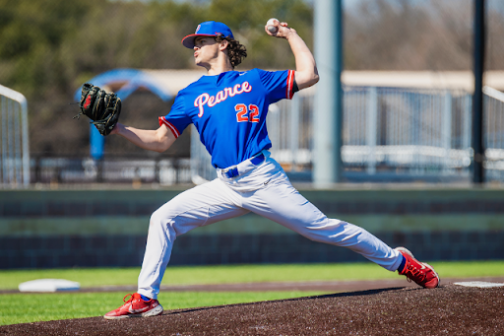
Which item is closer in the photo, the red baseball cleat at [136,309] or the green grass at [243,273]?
the red baseball cleat at [136,309]

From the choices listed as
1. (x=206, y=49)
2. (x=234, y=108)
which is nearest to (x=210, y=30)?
(x=206, y=49)

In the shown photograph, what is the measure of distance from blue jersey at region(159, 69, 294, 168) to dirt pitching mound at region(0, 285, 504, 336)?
3.56ft

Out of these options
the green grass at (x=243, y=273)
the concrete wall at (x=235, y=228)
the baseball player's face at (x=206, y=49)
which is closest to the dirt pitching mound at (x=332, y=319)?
the baseball player's face at (x=206, y=49)

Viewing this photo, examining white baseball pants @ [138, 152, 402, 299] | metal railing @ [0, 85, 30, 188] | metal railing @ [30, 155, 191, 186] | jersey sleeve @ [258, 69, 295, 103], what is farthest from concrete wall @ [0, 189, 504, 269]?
jersey sleeve @ [258, 69, 295, 103]

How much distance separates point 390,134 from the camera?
31.3ft

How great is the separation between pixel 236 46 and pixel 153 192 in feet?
14.6

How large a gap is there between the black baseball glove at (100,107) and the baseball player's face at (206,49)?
0.71 meters

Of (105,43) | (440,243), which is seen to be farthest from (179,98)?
(105,43)

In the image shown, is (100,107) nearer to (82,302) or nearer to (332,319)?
(332,319)

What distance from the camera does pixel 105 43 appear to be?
642 inches

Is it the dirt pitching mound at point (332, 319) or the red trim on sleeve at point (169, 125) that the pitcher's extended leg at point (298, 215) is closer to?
the dirt pitching mound at point (332, 319)

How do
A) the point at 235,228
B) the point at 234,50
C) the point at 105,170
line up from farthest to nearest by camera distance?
1. the point at 105,170
2. the point at 235,228
3. the point at 234,50

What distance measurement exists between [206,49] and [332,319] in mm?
2119

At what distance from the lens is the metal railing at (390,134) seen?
9.49 meters
